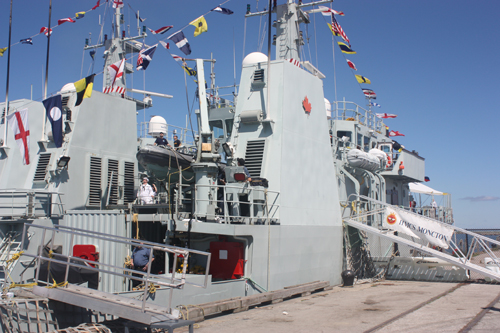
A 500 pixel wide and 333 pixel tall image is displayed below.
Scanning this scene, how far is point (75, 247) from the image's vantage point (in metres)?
10.4

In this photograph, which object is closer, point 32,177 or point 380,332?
point 380,332

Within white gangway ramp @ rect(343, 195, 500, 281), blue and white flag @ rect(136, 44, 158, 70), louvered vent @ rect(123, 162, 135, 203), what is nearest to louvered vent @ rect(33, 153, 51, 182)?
louvered vent @ rect(123, 162, 135, 203)

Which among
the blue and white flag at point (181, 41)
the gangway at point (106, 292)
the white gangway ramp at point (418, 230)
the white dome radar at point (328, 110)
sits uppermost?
the blue and white flag at point (181, 41)

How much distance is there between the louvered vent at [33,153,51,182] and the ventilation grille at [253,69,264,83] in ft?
19.5

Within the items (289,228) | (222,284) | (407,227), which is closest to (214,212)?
(222,284)

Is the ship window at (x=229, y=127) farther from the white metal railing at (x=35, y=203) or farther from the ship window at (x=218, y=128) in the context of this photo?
the white metal railing at (x=35, y=203)

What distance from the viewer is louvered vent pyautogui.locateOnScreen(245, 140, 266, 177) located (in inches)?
456

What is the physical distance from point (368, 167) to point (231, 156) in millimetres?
6071

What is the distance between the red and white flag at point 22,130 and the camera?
41.1 feet

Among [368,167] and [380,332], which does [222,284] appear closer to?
[380,332]

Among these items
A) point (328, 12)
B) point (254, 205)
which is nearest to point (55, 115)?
point (254, 205)

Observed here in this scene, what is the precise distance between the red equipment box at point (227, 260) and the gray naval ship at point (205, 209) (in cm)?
2

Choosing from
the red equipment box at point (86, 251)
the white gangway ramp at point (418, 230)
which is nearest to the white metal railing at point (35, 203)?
the red equipment box at point (86, 251)

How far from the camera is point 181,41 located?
1297 cm
